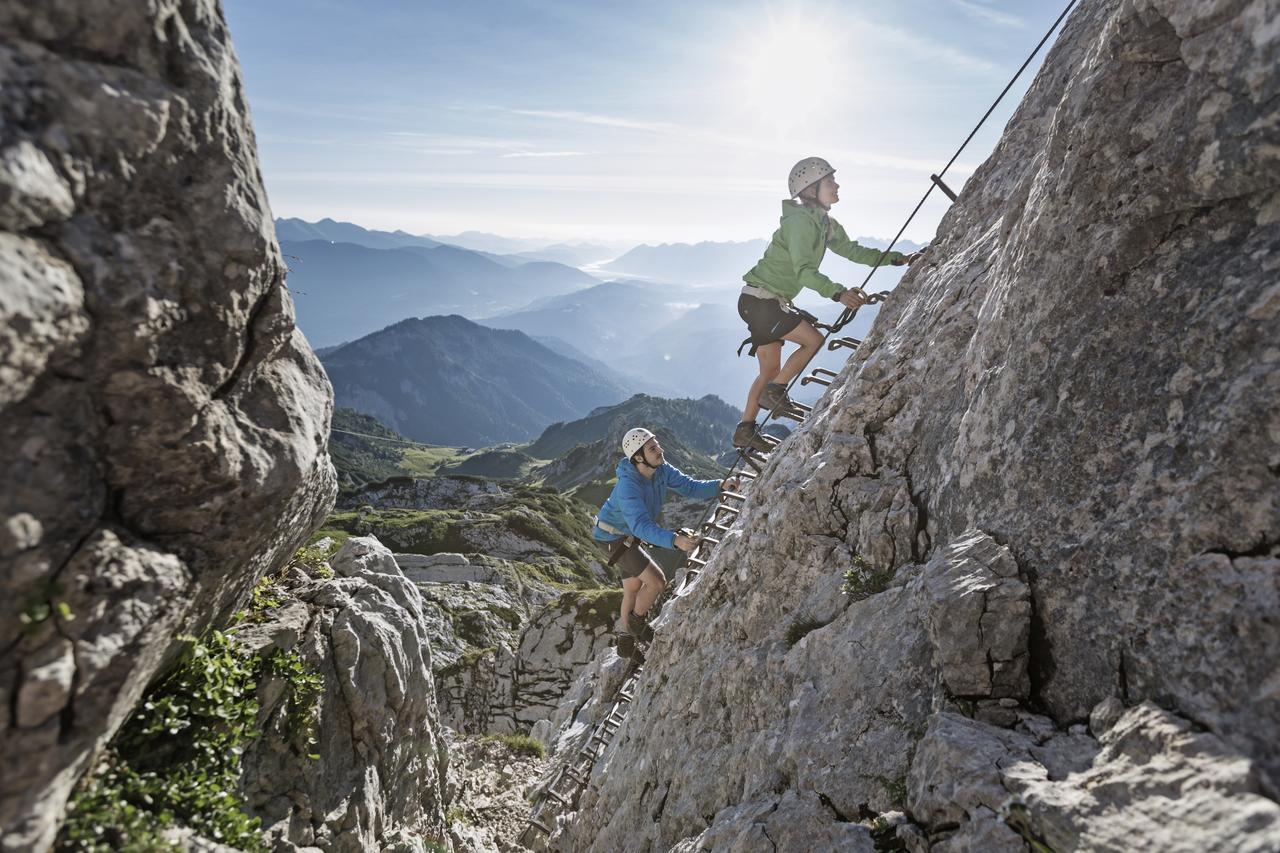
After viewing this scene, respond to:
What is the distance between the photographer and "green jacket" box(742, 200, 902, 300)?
1502 centimetres

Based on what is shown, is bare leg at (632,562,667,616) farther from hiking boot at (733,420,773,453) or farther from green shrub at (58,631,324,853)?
green shrub at (58,631,324,853)

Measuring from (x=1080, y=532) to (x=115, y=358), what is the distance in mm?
9598

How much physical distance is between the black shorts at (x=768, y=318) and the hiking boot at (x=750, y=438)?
2204mm

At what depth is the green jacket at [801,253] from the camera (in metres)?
15.0

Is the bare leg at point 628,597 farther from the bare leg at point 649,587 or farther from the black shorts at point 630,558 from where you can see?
the black shorts at point 630,558

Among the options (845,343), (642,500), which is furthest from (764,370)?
(642,500)

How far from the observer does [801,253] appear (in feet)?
49.8

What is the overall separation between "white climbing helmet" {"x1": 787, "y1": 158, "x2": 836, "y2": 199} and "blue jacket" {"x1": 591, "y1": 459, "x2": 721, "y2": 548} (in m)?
7.41

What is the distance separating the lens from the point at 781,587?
11477 mm

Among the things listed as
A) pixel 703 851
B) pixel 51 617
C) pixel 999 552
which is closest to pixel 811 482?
pixel 999 552

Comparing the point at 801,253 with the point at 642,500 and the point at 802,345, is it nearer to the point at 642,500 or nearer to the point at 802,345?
the point at 802,345

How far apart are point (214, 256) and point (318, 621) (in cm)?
736

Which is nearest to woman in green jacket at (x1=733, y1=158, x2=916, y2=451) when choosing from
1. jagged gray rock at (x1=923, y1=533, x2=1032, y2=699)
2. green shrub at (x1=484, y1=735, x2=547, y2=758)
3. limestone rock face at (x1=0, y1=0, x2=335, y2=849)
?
jagged gray rock at (x1=923, y1=533, x2=1032, y2=699)

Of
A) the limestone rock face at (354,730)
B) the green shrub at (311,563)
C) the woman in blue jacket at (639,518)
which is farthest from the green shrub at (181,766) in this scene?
the woman in blue jacket at (639,518)
